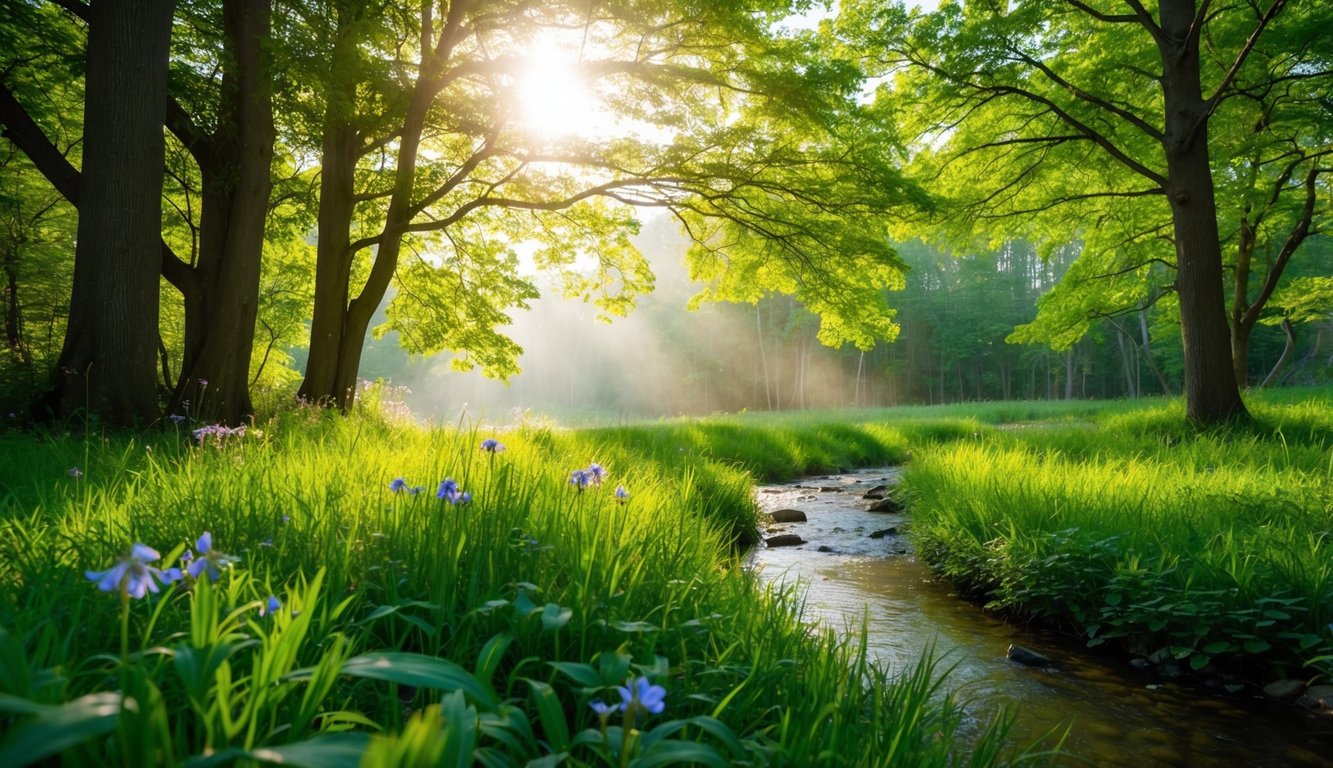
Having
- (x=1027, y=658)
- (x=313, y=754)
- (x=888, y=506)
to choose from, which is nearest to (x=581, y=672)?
(x=313, y=754)

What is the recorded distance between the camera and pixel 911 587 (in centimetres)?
475

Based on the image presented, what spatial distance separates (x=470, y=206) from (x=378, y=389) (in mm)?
3039

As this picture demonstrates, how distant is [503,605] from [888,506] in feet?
22.4

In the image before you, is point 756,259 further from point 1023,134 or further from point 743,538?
point 743,538

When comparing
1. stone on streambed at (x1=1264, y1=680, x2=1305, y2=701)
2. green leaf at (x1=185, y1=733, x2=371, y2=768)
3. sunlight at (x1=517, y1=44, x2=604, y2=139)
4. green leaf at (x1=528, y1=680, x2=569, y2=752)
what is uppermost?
sunlight at (x1=517, y1=44, x2=604, y2=139)

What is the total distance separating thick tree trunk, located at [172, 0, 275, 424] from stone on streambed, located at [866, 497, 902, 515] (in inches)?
280

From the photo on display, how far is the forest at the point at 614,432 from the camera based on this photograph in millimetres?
1502

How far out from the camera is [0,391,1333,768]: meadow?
1.04 metres

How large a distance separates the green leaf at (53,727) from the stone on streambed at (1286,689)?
4289mm

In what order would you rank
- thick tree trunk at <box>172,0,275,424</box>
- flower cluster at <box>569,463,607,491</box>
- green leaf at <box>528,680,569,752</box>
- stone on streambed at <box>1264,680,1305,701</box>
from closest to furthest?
green leaf at <box>528,680,569,752</box> < flower cluster at <box>569,463,607,491</box> < stone on streambed at <box>1264,680,1305,701</box> < thick tree trunk at <box>172,0,275,424</box>

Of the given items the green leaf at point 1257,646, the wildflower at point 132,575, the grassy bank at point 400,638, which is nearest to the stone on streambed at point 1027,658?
the green leaf at point 1257,646

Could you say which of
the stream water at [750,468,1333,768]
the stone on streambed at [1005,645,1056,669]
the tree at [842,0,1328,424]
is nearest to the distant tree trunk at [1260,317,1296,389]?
the tree at [842,0,1328,424]

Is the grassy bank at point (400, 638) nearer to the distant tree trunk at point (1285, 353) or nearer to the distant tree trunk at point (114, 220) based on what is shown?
the distant tree trunk at point (114, 220)

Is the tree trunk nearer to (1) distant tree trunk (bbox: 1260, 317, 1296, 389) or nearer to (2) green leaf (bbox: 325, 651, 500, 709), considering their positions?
(2) green leaf (bbox: 325, 651, 500, 709)
